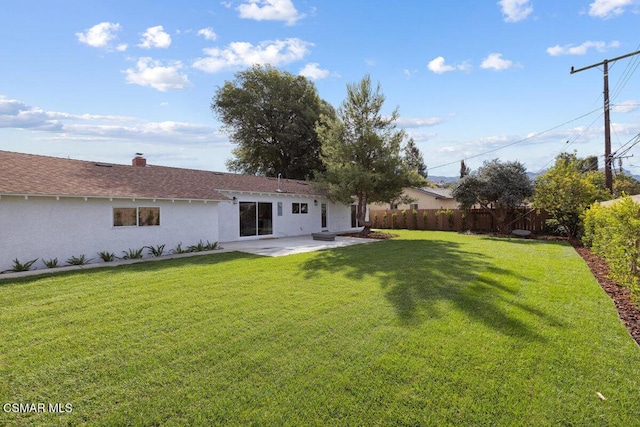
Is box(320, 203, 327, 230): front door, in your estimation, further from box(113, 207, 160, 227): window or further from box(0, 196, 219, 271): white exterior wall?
box(113, 207, 160, 227): window

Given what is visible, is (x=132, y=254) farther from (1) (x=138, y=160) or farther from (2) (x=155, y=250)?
(1) (x=138, y=160)

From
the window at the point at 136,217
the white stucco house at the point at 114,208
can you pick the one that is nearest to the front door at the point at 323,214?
the white stucco house at the point at 114,208

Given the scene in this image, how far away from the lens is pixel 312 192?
20.4 metres

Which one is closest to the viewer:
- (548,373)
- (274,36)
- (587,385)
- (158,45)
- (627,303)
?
(587,385)

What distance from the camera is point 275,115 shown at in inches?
1266

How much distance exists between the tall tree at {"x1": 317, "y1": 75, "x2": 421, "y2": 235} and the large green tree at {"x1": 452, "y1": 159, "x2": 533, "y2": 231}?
11.5 ft

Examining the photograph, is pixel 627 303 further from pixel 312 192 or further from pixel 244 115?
pixel 244 115

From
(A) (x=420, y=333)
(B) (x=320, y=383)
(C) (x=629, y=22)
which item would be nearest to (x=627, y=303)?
(A) (x=420, y=333)

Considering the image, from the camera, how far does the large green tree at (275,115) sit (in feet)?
104

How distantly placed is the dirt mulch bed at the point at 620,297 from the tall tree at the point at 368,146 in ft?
30.7

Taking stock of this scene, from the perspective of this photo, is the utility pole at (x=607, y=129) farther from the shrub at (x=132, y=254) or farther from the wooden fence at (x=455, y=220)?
the shrub at (x=132, y=254)

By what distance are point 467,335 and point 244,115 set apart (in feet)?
103
